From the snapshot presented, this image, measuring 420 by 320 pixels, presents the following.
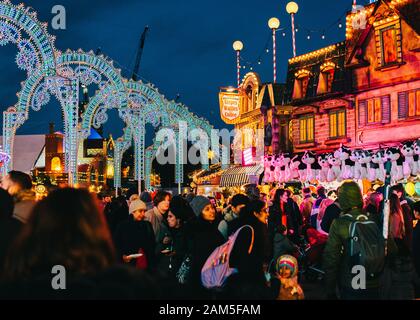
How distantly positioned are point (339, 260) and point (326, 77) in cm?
2388

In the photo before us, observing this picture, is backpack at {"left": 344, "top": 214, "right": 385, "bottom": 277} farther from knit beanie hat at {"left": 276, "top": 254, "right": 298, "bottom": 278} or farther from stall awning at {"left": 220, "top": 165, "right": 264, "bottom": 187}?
stall awning at {"left": 220, "top": 165, "right": 264, "bottom": 187}

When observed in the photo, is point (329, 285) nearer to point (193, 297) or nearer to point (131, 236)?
point (193, 297)

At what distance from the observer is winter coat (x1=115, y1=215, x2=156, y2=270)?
27.6 ft

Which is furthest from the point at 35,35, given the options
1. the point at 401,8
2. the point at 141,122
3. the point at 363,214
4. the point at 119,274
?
the point at 119,274

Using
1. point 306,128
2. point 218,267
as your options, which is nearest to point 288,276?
point 218,267

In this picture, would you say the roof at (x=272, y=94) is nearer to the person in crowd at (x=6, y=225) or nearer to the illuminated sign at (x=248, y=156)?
the illuminated sign at (x=248, y=156)

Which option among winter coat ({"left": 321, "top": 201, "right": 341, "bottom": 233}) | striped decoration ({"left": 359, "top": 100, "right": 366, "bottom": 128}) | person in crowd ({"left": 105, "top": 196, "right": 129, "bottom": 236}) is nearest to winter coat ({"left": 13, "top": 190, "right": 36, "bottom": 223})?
person in crowd ({"left": 105, "top": 196, "right": 129, "bottom": 236})

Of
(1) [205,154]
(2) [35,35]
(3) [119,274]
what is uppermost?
(2) [35,35]

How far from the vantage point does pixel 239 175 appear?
1406 inches

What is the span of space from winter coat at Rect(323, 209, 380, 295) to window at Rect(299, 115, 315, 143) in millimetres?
23827

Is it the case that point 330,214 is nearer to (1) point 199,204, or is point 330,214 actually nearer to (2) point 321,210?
(2) point 321,210

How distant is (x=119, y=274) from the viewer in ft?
9.08

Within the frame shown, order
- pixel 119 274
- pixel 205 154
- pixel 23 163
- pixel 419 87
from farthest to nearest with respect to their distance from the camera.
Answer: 1. pixel 23 163
2. pixel 205 154
3. pixel 419 87
4. pixel 119 274

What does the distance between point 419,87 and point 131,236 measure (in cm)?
1770
